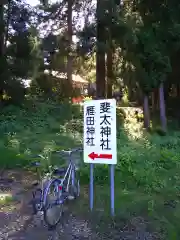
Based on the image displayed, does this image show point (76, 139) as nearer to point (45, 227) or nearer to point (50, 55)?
point (45, 227)

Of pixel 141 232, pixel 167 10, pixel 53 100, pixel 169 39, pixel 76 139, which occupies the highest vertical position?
pixel 167 10

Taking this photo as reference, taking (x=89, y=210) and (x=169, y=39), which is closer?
(x=89, y=210)

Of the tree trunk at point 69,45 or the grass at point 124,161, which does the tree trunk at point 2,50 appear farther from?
the tree trunk at point 69,45

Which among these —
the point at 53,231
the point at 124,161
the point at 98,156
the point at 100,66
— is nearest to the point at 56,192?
the point at 53,231

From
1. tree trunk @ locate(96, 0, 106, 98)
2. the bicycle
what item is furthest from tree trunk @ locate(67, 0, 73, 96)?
the bicycle

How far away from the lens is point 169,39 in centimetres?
1223

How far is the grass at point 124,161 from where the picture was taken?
4727mm

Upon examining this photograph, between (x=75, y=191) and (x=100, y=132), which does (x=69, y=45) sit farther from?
(x=100, y=132)

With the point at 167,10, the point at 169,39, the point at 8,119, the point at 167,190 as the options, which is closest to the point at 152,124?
the point at 169,39

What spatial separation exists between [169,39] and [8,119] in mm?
6849

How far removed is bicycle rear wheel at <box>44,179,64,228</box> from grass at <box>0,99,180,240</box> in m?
0.55

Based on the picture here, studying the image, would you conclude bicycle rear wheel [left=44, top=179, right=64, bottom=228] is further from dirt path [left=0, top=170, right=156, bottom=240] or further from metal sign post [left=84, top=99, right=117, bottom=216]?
metal sign post [left=84, top=99, right=117, bottom=216]

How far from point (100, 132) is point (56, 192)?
3.23 ft

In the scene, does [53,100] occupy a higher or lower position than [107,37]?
lower
